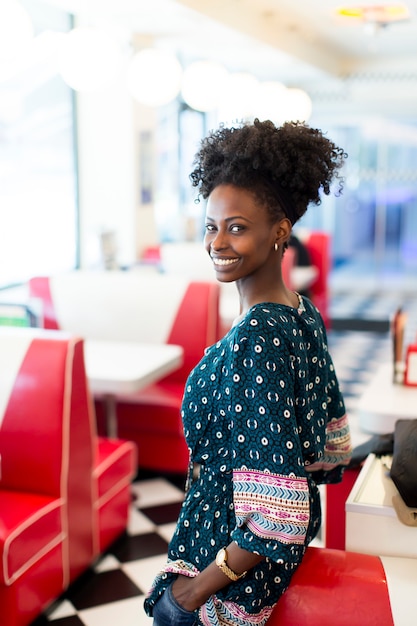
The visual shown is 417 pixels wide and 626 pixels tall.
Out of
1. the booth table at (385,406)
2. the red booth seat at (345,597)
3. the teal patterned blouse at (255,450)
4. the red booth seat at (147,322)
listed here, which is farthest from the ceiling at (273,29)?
the red booth seat at (345,597)

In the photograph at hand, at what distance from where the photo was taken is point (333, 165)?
5.08ft

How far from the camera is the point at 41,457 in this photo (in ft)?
8.87

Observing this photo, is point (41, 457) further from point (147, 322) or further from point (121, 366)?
point (147, 322)

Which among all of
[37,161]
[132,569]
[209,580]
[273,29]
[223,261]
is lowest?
[132,569]

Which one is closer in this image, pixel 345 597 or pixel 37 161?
pixel 345 597

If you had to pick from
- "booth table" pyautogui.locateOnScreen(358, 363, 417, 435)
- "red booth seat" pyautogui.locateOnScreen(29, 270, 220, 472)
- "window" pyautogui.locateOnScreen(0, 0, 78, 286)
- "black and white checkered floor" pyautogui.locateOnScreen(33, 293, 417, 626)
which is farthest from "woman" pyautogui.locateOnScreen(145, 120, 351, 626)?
"window" pyautogui.locateOnScreen(0, 0, 78, 286)

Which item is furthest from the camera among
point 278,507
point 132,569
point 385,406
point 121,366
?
point 121,366

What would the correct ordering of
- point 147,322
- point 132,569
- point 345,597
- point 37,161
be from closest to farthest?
point 345,597
point 132,569
point 147,322
point 37,161

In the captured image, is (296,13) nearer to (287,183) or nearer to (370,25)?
(370,25)

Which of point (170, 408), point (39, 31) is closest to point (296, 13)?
point (39, 31)

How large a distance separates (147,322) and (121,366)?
2.83ft

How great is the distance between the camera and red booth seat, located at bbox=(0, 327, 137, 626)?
2.57 m

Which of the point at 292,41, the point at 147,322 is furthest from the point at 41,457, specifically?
the point at 292,41

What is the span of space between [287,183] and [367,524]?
0.89 m
